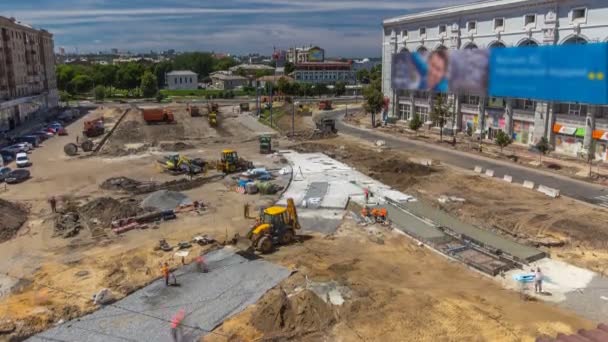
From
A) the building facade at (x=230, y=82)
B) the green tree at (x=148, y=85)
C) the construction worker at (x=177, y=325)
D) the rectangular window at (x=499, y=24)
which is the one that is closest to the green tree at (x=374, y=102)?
the rectangular window at (x=499, y=24)

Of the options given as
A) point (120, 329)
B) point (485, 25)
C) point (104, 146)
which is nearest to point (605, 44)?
point (485, 25)

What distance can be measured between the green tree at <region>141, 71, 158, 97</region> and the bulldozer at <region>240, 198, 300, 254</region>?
4771 inches

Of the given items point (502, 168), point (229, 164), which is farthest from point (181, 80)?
point (502, 168)

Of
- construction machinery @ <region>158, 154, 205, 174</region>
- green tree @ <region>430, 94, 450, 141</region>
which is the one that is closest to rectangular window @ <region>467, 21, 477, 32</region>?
green tree @ <region>430, 94, 450, 141</region>

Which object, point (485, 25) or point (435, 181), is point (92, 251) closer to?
point (435, 181)

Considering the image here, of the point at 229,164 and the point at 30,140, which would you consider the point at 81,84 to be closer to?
the point at 30,140

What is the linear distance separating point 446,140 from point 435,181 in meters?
22.5

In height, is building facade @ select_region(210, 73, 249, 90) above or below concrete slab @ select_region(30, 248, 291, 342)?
above

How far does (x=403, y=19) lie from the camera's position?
72438mm

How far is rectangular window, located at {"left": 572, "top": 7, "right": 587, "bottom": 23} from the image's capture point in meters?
46.3

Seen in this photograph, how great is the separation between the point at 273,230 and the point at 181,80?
6220 inches

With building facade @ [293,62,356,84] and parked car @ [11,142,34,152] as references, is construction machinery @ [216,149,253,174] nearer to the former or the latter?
parked car @ [11,142,34,152]

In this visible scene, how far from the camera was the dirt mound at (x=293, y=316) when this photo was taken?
17625 millimetres

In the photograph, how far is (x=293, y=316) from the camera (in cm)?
1828
